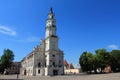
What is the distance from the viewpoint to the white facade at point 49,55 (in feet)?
259

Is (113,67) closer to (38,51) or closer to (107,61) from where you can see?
(107,61)

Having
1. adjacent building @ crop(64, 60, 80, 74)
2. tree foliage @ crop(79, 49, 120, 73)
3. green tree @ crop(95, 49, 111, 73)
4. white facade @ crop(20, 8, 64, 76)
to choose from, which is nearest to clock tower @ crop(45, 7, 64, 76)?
white facade @ crop(20, 8, 64, 76)

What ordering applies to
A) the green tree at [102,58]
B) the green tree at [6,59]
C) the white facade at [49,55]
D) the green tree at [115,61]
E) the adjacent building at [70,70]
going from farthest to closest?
the adjacent building at [70,70]
the green tree at [6,59]
the green tree at [115,61]
the white facade at [49,55]
the green tree at [102,58]

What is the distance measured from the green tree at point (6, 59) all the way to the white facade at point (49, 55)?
603 inches

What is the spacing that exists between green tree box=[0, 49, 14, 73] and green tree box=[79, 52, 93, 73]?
34.4m

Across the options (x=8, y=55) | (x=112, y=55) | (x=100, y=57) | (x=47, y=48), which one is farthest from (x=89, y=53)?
(x=8, y=55)

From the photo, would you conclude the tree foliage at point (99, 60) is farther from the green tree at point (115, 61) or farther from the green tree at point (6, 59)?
the green tree at point (6, 59)

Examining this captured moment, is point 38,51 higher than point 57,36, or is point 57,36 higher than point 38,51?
point 57,36

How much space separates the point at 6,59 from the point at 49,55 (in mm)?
24175

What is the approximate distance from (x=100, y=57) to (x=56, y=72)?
59.7 feet

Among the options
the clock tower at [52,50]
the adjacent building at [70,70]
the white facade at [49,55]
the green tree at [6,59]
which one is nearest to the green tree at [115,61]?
the white facade at [49,55]

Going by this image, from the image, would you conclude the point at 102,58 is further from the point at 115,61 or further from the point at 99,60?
the point at 115,61

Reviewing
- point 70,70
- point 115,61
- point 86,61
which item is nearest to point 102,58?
point 86,61

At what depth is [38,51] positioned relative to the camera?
282 ft
